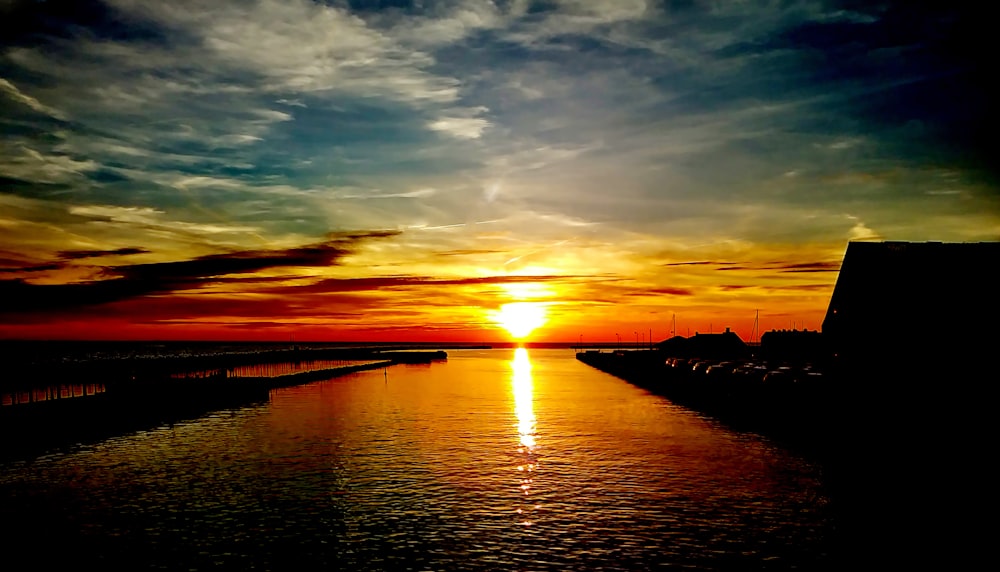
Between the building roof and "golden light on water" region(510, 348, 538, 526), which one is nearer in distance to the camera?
"golden light on water" region(510, 348, 538, 526)

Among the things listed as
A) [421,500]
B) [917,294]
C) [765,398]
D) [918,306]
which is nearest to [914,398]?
[918,306]

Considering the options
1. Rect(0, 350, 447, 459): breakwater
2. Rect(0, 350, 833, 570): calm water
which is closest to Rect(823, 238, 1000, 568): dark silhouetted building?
Rect(0, 350, 833, 570): calm water

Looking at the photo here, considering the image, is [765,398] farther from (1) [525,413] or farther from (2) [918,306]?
(1) [525,413]

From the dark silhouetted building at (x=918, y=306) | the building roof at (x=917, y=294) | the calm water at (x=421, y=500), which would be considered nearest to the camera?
the calm water at (x=421, y=500)

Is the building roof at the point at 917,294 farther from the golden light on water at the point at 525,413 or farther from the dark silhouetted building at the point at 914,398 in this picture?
the golden light on water at the point at 525,413

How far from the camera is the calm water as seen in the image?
78.5ft

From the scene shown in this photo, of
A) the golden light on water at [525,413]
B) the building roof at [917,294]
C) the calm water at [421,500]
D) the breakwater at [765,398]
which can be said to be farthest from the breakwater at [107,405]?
the building roof at [917,294]

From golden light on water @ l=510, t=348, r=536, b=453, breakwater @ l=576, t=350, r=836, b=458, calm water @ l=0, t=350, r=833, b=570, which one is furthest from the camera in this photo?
breakwater @ l=576, t=350, r=836, b=458

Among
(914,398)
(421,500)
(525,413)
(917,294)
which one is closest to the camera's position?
(421,500)

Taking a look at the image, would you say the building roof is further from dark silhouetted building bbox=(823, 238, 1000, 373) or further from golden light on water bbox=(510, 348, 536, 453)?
golden light on water bbox=(510, 348, 536, 453)

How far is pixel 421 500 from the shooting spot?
104 feet

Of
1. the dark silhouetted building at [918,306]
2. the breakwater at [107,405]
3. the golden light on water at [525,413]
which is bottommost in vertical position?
the golden light on water at [525,413]

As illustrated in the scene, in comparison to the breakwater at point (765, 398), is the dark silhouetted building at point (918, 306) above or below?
above

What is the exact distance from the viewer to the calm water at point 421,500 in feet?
78.5
